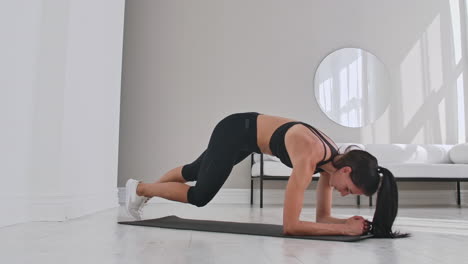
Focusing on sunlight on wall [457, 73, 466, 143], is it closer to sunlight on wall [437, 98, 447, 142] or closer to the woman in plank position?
sunlight on wall [437, 98, 447, 142]

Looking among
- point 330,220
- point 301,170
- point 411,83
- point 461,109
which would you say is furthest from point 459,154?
point 301,170

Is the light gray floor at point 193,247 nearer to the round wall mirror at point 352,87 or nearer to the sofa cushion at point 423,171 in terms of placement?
the sofa cushion at point 423,171

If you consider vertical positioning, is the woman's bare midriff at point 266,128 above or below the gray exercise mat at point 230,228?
above

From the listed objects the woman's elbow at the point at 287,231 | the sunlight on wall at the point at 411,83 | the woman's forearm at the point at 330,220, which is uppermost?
the sunlight on wall at the point at 411,83

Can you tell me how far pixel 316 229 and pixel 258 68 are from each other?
3.53 m

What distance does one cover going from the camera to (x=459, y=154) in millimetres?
4910

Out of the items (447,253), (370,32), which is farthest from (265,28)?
(447,253)

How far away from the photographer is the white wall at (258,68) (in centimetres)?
519

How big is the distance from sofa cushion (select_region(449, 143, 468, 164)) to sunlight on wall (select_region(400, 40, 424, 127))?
0.63 meters

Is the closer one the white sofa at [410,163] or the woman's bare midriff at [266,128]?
the woman's bare midriff at [266,128]

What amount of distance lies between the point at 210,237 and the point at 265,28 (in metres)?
3.77

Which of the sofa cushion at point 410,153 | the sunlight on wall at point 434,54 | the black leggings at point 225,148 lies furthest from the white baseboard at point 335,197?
the black leggings at point 225,148

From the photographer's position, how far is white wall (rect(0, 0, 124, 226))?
236cm

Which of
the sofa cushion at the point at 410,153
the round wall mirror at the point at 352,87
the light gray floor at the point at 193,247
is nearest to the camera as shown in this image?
the light gray floor at the point at 193,247
